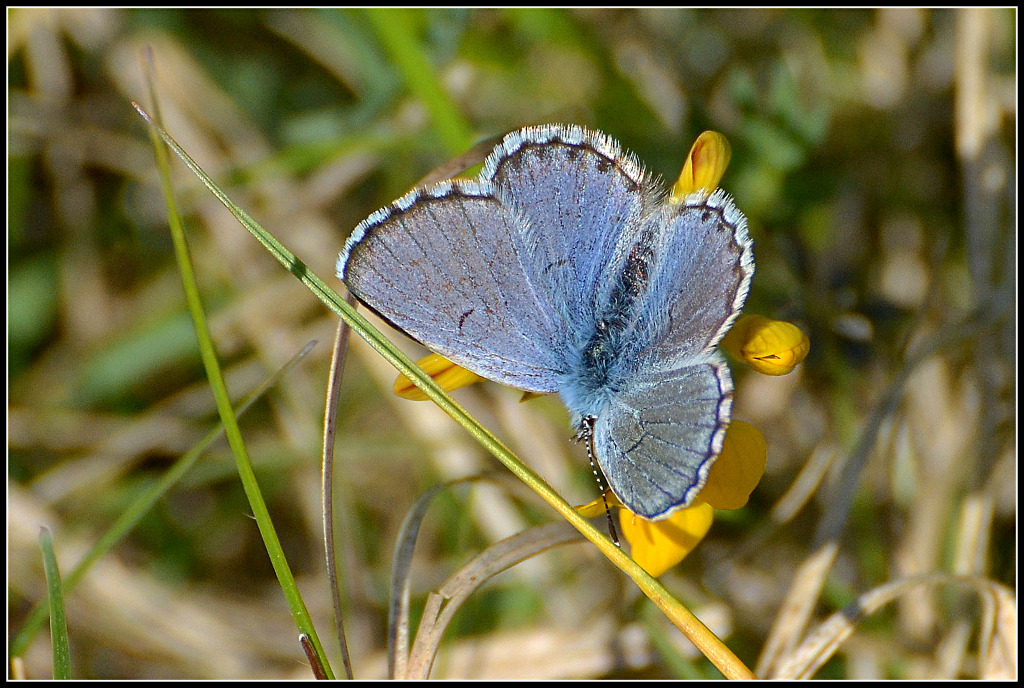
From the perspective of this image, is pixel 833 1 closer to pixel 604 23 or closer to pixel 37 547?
pixel 604 23

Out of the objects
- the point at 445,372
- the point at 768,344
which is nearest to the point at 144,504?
the point at 445,372

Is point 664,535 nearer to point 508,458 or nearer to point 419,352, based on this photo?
point 508,458

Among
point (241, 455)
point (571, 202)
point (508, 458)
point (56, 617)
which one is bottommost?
point (508, 458)

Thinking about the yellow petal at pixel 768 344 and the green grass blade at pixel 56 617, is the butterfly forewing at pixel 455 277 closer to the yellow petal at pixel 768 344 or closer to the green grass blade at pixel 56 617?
the yellow petal at pixel 768 344

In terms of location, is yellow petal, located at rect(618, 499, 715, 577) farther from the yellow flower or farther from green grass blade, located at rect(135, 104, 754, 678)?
green grass blade, located at rect(135, 104, 754, 678)

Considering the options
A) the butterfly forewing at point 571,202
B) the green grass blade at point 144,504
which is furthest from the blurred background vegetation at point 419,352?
the green grass blade at point 144,504

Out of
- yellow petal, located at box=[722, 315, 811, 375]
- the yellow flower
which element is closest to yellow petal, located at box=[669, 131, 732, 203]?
yellow petal, located at box=[722, 315, 811, 375]
